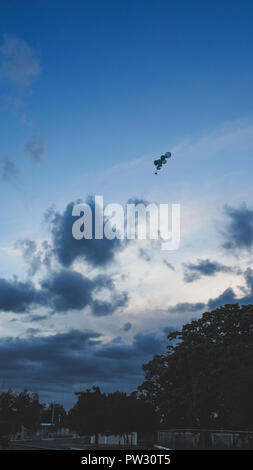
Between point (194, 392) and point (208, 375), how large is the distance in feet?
10.1

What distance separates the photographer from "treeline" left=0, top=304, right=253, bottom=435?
58469mm

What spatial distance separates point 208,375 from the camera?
61969mm

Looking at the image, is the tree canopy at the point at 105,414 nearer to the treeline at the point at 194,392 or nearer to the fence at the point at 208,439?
the treeline at the point at 194,392

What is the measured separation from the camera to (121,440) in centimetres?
6862

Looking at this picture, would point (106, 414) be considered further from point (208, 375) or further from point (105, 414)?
point (208, 375)

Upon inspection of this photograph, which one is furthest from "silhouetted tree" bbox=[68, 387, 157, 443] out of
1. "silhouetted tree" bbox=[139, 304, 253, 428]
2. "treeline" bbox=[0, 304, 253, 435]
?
"silhouetted tree" bbox=[139, 304, 253, 428]

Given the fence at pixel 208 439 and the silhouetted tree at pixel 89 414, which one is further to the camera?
the silhouetted tree at pixel 89 414

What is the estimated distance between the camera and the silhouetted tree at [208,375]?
5947 centimetres

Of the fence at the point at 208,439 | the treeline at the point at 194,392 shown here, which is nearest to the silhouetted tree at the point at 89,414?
the treeline at the point at 194,392

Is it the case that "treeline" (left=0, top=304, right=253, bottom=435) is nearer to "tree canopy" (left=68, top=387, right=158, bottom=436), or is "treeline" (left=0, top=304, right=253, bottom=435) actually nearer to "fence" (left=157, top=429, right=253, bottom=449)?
"tree canopy" (left=68, top=387, right=158, bottom=436)

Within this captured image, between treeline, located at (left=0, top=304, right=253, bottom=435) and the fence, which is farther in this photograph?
treeline, located at (left=0, top=304, right=253, bottom=435)
